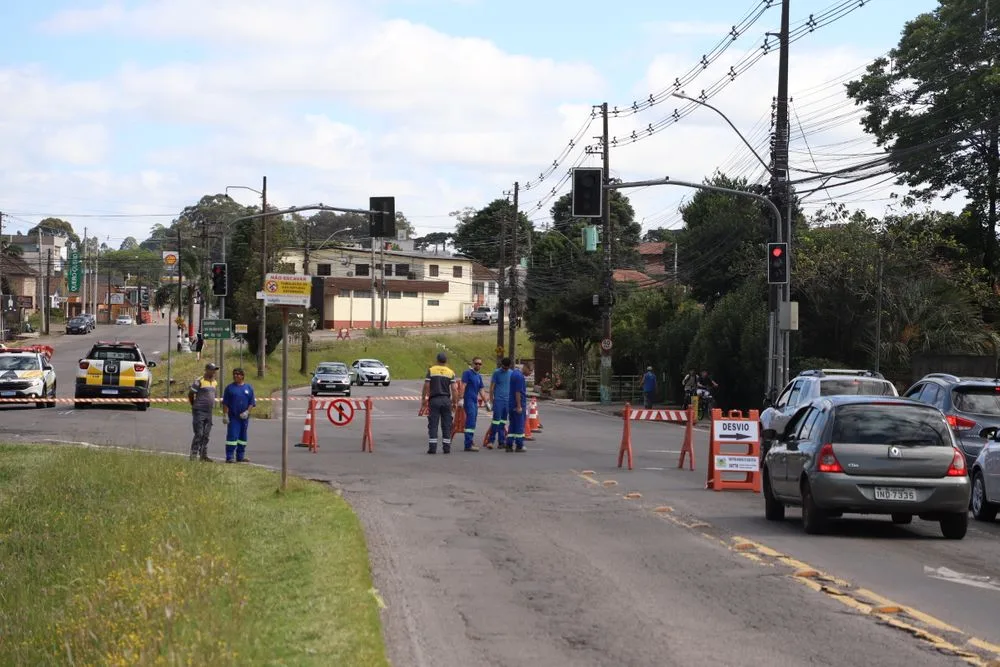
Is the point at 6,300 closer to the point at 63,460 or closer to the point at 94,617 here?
the point at 63,460

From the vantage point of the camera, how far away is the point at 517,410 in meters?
26.0

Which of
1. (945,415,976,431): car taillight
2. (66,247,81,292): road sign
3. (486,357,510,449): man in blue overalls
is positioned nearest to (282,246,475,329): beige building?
(66,247,81,292): road sign

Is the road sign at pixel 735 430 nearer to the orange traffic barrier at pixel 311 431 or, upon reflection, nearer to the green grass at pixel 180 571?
the green grass at pixel 180 571

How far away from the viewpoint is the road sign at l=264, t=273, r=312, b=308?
1619cm

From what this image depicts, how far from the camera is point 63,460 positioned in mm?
22531

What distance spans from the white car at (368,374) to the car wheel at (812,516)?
56968mm

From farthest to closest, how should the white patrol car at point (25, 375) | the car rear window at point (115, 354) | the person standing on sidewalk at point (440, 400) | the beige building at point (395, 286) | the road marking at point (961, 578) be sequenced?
the beige building at point (395, 286)
the car rear window at point (115, 354)
the white patrol car at point (25, 375)
the person standing on sidewalk at point (440, 400)
the road marking at point (961, 578)

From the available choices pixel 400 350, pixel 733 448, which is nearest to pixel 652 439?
pixel 733 448

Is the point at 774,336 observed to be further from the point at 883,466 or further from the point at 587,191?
the point at 883,466

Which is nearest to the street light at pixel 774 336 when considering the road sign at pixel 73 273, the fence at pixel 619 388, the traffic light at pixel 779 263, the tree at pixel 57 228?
the traffic light at pixel 779 263

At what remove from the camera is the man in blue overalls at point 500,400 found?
25719mm

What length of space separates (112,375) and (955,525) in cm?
2965

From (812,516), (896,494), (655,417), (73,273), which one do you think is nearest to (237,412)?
(655,417)

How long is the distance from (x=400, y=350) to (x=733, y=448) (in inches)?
2962
